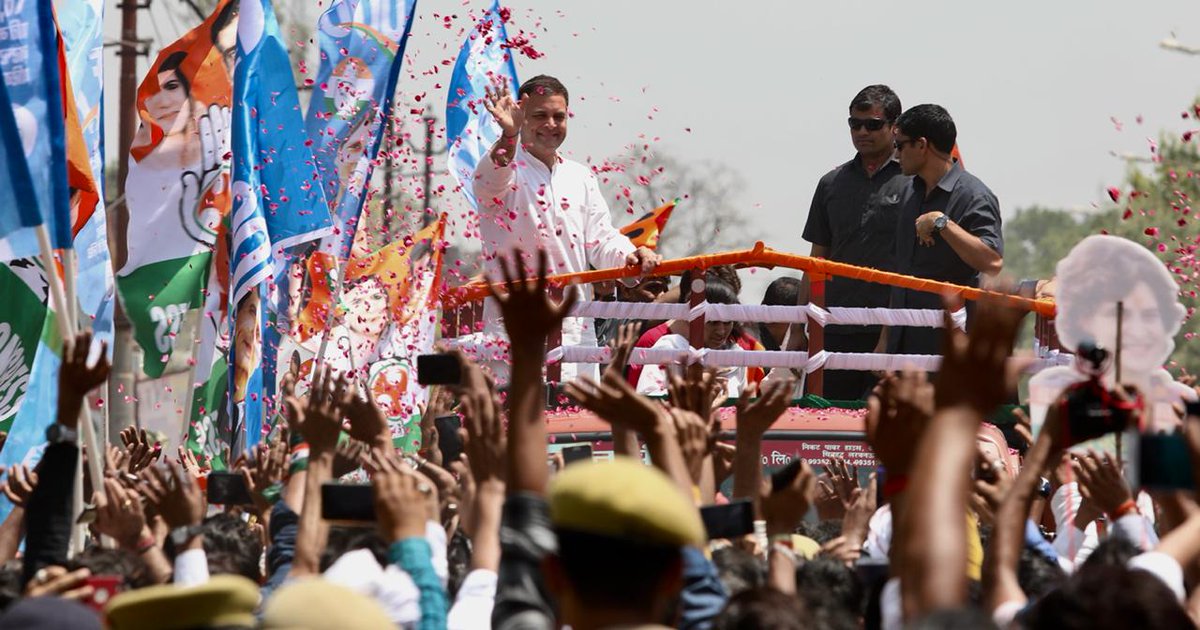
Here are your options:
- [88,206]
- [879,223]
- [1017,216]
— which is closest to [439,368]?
[88,206]

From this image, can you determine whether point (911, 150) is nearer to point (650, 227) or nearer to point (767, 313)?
point (767, 313)

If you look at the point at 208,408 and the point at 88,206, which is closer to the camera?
the point at 88,206

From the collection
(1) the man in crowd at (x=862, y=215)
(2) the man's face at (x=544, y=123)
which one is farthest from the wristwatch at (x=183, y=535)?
(1) the man in crowd at (x=862, y=215)

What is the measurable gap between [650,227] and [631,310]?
368cm

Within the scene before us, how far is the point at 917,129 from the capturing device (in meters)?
9.15

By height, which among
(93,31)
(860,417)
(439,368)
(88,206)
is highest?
(93,31)

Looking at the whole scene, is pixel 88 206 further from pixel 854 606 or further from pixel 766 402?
pixel 854 606

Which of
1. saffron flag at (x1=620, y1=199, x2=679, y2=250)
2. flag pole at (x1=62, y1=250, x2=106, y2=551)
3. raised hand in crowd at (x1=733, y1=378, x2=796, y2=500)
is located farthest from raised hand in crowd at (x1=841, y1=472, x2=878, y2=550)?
saffron flag at (x1=620, y1=199, x2=679, y2=250)

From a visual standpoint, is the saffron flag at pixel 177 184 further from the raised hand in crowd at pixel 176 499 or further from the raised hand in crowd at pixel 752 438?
the raised hand in crowd at pixel 752 438

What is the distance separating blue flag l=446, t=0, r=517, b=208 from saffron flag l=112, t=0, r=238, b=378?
2132 millimetres

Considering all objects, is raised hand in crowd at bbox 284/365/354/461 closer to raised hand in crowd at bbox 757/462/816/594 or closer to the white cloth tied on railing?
raised hand in crowd at bbox 757/462/816/594

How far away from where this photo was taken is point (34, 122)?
7.22 meters

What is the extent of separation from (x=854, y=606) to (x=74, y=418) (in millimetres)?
2095

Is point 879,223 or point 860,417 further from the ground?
point 879,223
